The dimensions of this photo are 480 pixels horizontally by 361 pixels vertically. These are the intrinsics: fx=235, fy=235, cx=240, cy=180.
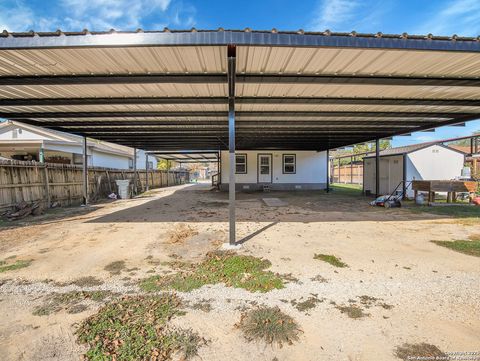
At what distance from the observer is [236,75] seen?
4457mm

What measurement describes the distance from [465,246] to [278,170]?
527 inches

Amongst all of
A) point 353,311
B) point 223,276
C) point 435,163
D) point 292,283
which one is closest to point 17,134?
point 223,276

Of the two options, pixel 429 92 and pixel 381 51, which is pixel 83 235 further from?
pixel 429 92

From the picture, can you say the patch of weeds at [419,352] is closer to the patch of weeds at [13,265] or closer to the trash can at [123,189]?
the patch of weeds at [13,265]

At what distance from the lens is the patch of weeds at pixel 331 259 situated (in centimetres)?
375

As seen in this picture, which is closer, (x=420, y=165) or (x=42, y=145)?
(x=420, y=165)

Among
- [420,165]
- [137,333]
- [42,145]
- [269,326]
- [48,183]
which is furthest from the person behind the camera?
[42,145]

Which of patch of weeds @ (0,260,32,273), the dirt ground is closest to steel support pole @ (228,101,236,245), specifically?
the dirt ground

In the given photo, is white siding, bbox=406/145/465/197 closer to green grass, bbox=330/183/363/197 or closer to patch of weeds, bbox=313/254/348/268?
green grass, bbox=330/183/363/197

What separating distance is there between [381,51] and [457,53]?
1.16 metres

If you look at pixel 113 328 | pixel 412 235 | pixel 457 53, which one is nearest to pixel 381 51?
pixel 457 53

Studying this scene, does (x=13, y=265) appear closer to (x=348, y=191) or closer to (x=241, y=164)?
(x=241, y=164)

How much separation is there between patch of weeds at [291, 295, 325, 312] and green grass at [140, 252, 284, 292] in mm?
389

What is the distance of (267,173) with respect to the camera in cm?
1759
